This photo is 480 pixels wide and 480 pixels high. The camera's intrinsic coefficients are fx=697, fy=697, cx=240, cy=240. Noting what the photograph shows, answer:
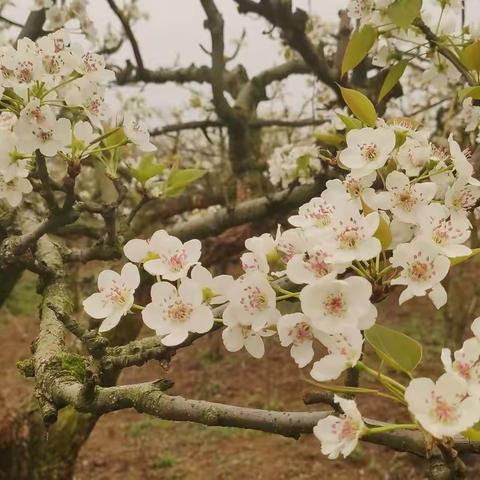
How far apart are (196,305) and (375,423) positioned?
0.94 feet

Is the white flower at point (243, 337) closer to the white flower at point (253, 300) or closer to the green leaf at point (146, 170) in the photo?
the white flower at point (253, 300)

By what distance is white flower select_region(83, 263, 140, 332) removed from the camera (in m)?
1.07

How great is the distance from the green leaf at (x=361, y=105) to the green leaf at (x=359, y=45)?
48 centimetres

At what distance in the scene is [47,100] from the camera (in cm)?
137

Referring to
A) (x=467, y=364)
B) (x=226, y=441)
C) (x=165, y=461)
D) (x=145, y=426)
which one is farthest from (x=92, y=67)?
(x=145, y=426)

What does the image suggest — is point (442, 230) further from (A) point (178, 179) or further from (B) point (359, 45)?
(A) point (178, 179)

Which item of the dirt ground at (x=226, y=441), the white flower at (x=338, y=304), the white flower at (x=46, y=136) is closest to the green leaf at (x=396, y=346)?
the white flower at (x=338, y=304)

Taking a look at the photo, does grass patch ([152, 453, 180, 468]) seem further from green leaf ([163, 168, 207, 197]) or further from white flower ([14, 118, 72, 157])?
white flower ([14, 118, 72, 157])

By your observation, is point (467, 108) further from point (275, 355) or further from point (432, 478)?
point (275, 355)

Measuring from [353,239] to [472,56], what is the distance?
82cm

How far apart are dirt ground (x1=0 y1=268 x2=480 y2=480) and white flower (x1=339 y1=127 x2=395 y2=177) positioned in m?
3.32

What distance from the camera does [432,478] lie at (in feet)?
2.85

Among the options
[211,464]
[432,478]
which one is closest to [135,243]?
[432,478]

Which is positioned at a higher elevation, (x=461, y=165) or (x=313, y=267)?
(x=461, y=165)
